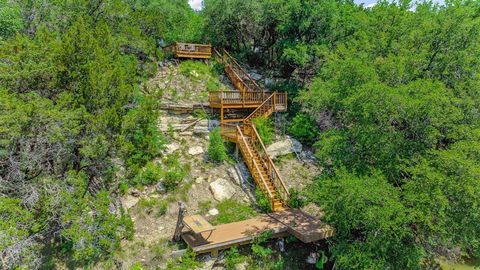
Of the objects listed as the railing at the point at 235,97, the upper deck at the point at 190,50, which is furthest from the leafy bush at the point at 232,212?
the upper deck at the point at 190,50

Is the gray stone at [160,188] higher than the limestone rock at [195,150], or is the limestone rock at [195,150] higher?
the limestone rock at [195,150]

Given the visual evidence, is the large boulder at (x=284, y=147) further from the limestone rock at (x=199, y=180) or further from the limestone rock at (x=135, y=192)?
the limestone rock at (x=135, y=192)

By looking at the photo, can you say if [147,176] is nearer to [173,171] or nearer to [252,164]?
[173,171]

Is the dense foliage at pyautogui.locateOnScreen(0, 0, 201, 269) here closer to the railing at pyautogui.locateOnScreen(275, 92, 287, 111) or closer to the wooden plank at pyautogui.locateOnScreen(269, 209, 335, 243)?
the wooden plank at pyautogui.locateOnScreen(269, 209, 335, 243)

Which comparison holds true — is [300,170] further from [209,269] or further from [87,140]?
[87,140]

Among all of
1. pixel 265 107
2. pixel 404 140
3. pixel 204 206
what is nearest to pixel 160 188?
pixel 204 206

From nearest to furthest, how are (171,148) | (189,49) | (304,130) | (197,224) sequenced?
Answer: (197,224) → (171,148) → (304,130) → (189,49)
